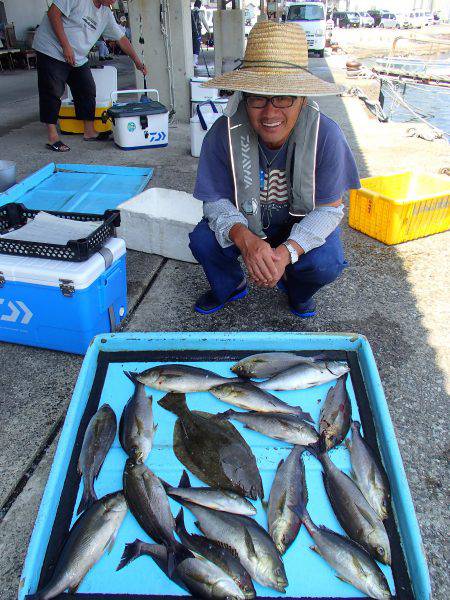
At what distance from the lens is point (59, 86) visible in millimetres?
5348

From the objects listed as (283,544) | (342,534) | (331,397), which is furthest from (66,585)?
(331,397)

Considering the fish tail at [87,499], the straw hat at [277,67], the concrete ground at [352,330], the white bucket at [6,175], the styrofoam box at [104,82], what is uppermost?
the straw hat at [277,67]

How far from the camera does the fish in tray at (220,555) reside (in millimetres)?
1240

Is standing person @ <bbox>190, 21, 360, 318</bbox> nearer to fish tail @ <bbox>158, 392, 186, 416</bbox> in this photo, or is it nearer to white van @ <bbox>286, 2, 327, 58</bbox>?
fish tail @ <bbox>158, 392, 186, 416</bbox>

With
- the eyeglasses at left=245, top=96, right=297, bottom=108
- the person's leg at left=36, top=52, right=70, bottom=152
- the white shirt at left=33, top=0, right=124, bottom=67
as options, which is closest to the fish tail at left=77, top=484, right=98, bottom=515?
the eyeglasses at left=245, top=96, right=297, bottom=108

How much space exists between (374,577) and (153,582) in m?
0.60

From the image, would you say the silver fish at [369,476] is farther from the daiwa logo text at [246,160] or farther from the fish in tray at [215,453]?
the daiwa logo text at [246,160]

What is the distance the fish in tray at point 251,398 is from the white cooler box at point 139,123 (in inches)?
179

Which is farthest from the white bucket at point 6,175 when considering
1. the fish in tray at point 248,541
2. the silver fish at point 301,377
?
the fish in tray at point 248,541

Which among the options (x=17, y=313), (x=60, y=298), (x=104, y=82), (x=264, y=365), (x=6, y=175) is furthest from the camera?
(x=104, y=82)

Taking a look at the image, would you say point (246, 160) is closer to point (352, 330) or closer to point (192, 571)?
point (352, 330)

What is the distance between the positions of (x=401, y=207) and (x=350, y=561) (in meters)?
2.60

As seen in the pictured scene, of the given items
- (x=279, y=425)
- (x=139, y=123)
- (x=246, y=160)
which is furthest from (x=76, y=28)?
(x=279, y=425)

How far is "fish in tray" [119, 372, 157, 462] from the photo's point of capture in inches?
63.1
